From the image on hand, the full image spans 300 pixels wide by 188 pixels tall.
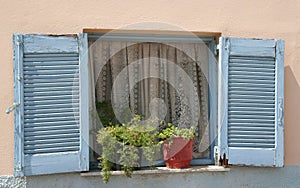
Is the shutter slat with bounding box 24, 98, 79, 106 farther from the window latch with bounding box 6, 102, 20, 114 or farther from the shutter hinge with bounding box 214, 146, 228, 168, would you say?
the shutter hinge with bounding box 214, 146, 228, 168

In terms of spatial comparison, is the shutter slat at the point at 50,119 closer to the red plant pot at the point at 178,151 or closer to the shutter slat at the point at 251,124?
the red plant pot at the point at 178,151

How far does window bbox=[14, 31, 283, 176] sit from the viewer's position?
13.2 feet

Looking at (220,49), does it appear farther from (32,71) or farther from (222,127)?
(32,71)

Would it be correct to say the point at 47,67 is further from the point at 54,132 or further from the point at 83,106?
the point at 54,132

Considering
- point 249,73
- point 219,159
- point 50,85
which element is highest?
point 249,73

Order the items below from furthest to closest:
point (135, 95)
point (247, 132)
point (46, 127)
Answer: point (135, 95) < point (247, 132) < point (46, 127)

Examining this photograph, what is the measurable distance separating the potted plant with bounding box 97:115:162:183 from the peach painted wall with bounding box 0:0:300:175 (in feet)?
2.93

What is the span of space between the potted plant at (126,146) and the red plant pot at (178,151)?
0.16 meters

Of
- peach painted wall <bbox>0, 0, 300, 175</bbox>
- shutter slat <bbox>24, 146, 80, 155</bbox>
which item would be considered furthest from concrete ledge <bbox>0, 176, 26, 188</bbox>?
shutter slat <bbox>24, 146, 80, 155</bbox>

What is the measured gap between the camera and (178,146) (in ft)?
14.2

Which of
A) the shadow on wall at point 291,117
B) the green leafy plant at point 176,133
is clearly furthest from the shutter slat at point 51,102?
the shadow on wall at point 291,117

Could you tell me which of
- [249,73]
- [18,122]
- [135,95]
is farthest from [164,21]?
[18,122]

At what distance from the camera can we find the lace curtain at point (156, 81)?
4.52 metres

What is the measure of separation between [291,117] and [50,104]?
2.48 metres
